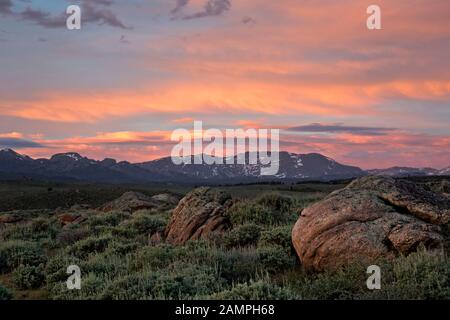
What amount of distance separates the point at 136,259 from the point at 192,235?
13.9ft

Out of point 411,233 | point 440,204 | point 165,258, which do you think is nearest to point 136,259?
point 165,258

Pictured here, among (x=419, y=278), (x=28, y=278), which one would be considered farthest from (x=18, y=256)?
(x=419, y=278)

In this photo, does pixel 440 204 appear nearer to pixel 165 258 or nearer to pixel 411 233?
pixel 411 233

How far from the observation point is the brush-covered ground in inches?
362

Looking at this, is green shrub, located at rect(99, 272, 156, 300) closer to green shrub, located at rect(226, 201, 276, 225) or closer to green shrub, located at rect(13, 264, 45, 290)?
green shrub, located at rect(13, 264, 45, 290)

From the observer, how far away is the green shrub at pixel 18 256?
53.9ft

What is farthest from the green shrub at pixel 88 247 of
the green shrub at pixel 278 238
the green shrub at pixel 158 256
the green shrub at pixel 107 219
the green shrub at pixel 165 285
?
the green shrub at pixel 165 285

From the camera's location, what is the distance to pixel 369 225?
1199 centimetres

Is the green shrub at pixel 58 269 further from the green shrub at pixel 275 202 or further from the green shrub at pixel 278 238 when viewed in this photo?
the green shrub at pixel 275 202

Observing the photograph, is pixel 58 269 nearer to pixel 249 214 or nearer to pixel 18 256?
pixel 18 256

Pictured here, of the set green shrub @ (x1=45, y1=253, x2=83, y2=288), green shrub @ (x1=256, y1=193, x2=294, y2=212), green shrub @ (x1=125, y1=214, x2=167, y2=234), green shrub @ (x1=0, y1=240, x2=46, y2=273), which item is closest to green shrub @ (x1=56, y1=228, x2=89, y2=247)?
green shrub @ (x1=125, y1=214, x2=167, y2=234)

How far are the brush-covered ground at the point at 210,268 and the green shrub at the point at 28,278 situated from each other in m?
0.03

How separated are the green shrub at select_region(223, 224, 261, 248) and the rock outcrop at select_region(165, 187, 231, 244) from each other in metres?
1.32
